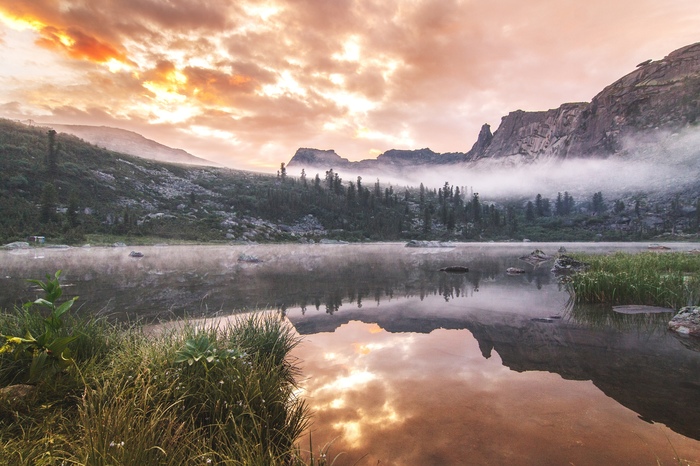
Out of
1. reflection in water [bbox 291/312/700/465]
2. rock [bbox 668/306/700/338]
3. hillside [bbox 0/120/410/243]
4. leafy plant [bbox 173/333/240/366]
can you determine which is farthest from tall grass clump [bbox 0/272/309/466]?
hillside [bbox 0/120/410/243]

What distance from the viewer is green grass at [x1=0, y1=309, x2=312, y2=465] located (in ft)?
14.1

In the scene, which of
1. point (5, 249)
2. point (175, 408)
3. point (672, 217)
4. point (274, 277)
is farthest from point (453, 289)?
point (672, 217)

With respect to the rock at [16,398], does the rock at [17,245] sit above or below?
below

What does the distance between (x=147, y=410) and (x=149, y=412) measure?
28 cm

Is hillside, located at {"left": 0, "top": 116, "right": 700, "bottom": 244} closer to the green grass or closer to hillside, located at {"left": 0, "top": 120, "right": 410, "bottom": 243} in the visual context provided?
hillside, located at {"left": 0, "top": 120, "right": 410, "bottom": 243}

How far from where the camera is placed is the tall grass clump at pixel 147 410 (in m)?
4.31

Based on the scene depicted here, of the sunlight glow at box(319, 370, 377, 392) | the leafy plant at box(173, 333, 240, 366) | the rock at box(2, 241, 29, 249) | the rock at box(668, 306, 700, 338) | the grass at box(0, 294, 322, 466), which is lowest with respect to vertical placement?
the rock at box(2, 241, 29, 249)

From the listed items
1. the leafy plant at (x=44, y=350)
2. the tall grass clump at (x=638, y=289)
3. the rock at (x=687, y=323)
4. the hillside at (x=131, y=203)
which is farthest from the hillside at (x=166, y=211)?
the rock at (x=687, y=323)

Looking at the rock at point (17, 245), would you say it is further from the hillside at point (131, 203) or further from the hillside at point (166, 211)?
the hillside at point (166, 211)

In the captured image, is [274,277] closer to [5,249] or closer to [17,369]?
[17,369]

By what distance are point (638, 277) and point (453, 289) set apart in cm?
1076

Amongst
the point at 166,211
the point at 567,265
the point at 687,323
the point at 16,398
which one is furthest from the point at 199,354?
the point at 166,211

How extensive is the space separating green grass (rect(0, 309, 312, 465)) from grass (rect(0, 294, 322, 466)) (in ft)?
0.06

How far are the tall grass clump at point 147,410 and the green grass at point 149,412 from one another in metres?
0.02
